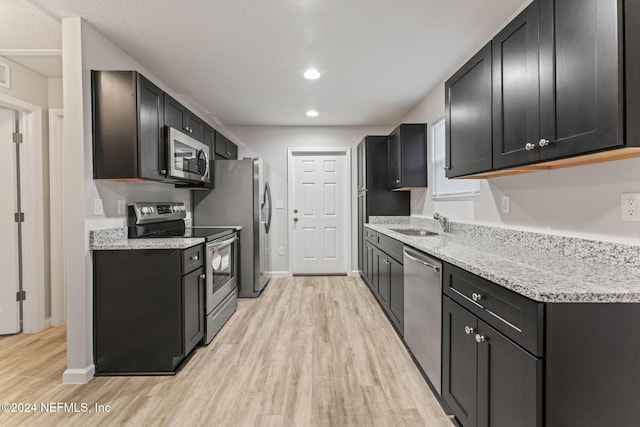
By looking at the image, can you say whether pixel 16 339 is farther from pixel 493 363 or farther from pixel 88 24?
pixel 493 363

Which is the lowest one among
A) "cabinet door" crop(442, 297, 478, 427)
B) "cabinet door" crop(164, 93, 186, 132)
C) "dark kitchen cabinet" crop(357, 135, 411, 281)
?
"cabinet door" crop(442, 297, 478, 427)

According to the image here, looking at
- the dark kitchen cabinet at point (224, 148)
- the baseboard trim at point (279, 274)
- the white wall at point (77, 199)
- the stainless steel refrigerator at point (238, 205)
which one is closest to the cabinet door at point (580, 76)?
the white wall at point (77, 199)

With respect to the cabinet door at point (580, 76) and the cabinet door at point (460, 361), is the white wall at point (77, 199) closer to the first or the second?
the cabinet door at point (460, 361)

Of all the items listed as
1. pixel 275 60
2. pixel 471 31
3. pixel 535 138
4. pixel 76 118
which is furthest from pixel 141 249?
Result: pixel 471 31

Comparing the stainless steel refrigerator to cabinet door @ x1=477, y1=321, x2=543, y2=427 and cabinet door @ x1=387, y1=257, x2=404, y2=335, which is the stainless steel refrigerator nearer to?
cabinet door @ x1=387, y1=257, x2=404, y2=335

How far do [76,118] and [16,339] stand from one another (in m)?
2.17

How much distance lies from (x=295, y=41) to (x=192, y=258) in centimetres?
186

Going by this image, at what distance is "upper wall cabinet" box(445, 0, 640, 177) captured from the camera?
1.06 m

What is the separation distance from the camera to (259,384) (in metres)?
2.11

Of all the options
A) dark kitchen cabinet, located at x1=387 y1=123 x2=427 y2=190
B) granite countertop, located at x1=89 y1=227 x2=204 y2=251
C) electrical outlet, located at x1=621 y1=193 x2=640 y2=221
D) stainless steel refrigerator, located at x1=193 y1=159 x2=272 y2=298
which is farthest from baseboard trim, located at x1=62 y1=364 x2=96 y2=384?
dark kitchen cabinet, located at x1=387 y1=123 x2=427 y2=190

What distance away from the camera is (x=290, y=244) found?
517cm

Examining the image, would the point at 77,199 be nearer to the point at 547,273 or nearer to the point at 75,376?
the point at 75,376

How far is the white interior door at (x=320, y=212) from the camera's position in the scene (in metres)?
5.27

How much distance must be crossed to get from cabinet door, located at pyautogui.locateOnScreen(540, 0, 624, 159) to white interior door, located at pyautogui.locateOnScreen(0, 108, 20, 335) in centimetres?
404
